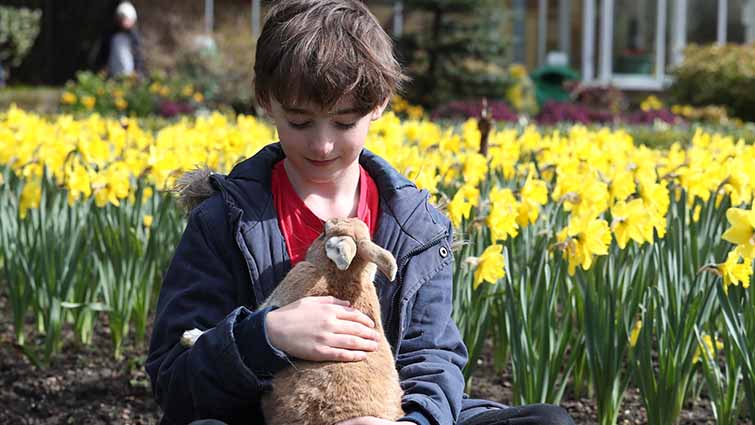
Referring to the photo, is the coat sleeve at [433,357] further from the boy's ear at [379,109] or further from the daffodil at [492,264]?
the daffodil at [492,264]

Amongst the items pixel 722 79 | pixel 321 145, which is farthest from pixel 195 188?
pixel 722 79

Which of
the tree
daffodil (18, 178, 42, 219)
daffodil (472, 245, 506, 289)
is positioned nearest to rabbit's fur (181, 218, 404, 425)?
daffodil (472, 245, 506, 289)

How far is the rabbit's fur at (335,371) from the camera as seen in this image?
175 cm

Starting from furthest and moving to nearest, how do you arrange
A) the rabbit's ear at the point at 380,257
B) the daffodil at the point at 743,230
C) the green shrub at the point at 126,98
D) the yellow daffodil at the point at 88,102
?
the green shrub at the point at 126,98 < the yellow daffodil at the point at 88,102 < the daffodil at the point at 743,230 < the rabbit's ear at the point at 380,257

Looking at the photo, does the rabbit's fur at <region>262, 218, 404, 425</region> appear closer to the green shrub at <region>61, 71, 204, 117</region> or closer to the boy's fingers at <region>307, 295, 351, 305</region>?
the boy's fingers at <region>307, 295, 351, 305</region>

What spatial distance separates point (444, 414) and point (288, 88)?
664 mm

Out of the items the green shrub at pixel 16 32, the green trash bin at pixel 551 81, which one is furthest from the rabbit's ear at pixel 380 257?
the green shrub at pixel 16 32

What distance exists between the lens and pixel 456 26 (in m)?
14.3

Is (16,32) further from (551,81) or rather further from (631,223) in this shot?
(631,223)

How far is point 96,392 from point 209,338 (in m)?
1.68

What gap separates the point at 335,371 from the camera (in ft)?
5.82

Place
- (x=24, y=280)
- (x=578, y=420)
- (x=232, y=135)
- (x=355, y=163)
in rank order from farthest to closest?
(x=232, y=135) → (x=24, y=280) → (x=578, y=420) → (x=355, y=163)

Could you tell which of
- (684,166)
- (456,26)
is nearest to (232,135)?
(684,166)

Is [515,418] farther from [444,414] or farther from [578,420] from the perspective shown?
[578,420]
